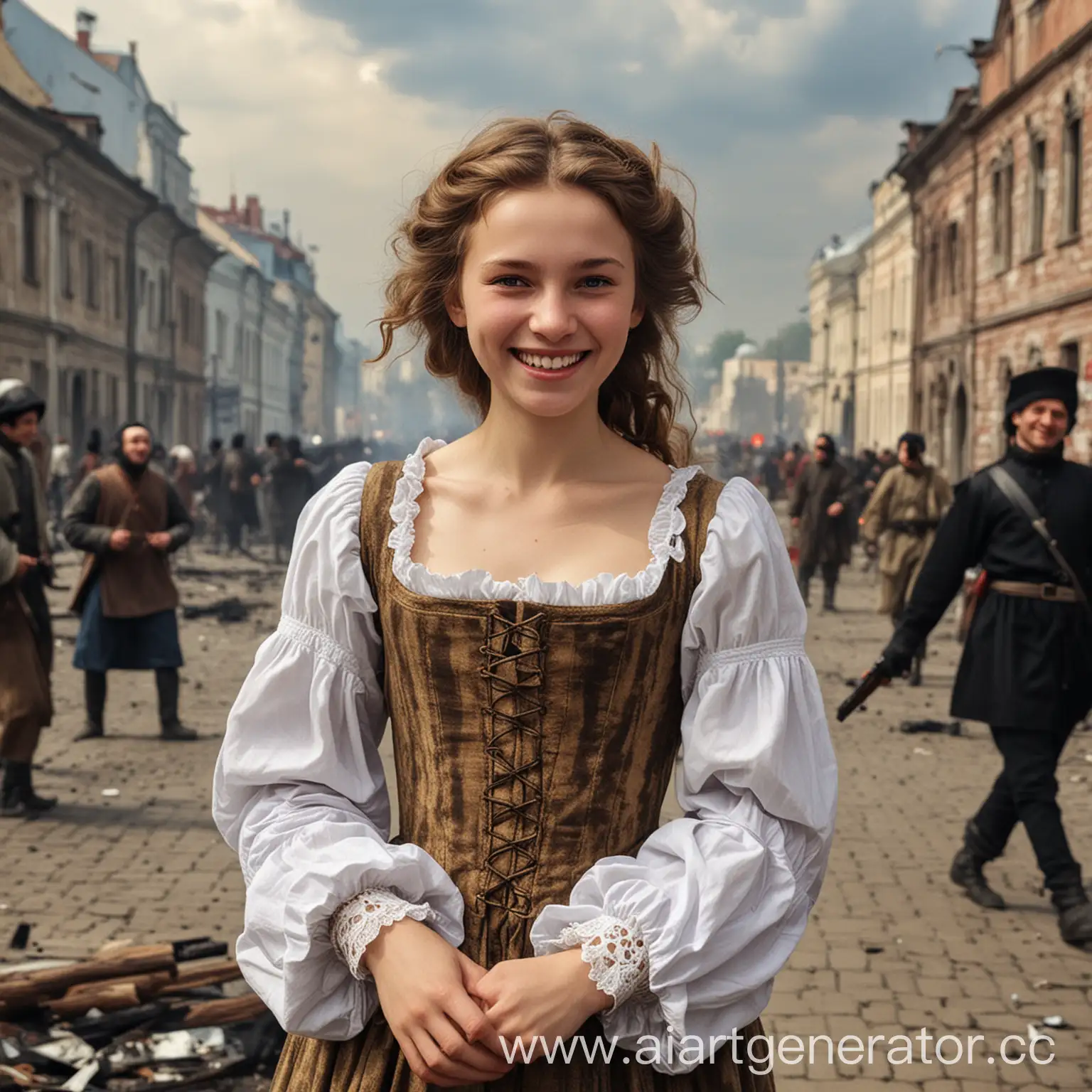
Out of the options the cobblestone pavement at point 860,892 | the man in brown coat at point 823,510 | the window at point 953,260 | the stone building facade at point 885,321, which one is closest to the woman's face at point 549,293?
the cobblestone pavement at point 860,892

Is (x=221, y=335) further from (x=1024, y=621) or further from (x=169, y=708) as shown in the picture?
(x=1024, y=621)

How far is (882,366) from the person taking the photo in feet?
164

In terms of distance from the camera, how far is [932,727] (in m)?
9.67

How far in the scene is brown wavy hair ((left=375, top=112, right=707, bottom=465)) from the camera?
202 cm

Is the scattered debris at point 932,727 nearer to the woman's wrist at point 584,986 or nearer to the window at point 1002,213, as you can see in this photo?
the woman's wrist at point 584,986

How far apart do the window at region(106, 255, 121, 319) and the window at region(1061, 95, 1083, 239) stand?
23060 millimetres

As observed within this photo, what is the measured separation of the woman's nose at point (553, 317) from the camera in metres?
1.96

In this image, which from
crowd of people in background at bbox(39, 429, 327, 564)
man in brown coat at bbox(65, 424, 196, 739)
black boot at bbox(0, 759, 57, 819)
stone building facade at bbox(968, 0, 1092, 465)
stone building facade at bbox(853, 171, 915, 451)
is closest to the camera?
black boot at bbox(0, 759, 57, 819)

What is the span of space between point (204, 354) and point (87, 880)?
45.4 m

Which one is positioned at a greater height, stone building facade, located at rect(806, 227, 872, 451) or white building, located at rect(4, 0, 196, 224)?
white building, located at rect(4, 0, 196, 224)

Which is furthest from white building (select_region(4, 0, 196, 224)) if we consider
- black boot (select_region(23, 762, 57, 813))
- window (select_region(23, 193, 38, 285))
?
black boot (select_region(23, 762, 57, 813))

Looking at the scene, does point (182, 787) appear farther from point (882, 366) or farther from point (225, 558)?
point (882, 366)

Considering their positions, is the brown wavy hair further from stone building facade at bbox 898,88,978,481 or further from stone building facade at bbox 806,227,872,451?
stone building facade at bbox 806,227,872,451

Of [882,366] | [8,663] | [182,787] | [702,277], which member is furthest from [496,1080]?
[882,366]
